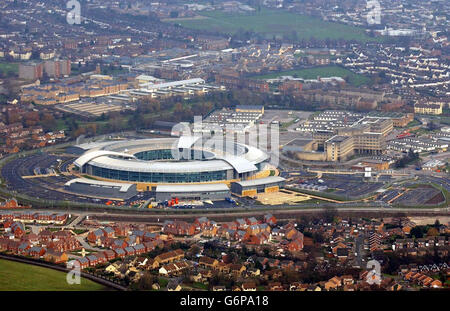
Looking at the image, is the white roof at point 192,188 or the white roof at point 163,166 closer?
the white roof at point 192,188

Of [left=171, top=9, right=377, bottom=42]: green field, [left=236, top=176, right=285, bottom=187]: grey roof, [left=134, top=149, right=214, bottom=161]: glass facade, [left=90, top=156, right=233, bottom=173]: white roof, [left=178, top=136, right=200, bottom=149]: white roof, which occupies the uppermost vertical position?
[left=90, top=156, right=233, bottom=173]: white roof

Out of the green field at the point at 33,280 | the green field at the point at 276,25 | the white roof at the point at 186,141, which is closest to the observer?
the green field at the point at 33,280

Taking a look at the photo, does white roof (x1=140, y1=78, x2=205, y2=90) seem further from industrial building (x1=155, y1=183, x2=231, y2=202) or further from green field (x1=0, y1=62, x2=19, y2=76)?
industrial building (x1=155, y1=183, x2=231, y2=202)

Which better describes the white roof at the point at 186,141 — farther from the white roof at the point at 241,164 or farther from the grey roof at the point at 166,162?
the white roof at the point at 241,164

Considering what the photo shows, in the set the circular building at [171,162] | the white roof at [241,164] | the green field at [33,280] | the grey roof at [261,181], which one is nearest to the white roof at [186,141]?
the circular building at [171,162]

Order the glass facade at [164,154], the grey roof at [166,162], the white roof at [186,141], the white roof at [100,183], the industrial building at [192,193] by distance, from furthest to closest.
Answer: the white roof at [186,141] → the glass facade at [164,154] → the grey roof at [166,162] → the white roof at [100,183] → the industrial building at [192,193]

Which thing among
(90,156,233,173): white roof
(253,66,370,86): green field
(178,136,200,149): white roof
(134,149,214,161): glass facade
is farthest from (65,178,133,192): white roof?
(253,66,370,86): green field

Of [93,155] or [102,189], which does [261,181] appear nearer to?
[102,189]
